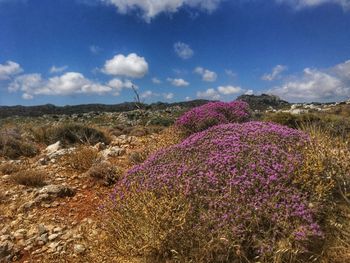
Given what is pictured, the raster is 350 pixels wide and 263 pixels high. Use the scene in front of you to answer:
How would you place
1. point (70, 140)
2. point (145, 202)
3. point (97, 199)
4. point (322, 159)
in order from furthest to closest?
point (70, 140)
point (97, 199)
point (322, 159)
point (145, 202)

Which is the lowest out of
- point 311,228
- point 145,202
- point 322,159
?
point 311,228

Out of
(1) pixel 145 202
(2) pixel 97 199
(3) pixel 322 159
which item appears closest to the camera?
(1) pixel 145 202

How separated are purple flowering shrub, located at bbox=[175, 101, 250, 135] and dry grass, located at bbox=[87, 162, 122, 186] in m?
2.04

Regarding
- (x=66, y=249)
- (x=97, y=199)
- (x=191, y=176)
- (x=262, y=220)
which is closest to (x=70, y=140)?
(x=97, y=199)

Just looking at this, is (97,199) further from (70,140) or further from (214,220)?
(70,140)

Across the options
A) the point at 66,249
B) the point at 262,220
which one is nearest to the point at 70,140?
the point at 66,249

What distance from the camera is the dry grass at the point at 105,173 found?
→ 6817 millimetres

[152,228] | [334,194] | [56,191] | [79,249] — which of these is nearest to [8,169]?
[56,191]

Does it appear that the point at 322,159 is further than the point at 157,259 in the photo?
Yes

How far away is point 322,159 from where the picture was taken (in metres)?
4.22

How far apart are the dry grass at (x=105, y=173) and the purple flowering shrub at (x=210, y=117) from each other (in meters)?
2.04

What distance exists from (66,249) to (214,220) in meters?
2.20

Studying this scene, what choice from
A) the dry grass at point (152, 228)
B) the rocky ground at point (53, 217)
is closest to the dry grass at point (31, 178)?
the rocky ground at point (53, 217)

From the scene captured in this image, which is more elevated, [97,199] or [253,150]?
[253,150]
